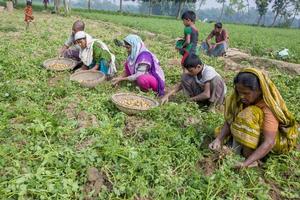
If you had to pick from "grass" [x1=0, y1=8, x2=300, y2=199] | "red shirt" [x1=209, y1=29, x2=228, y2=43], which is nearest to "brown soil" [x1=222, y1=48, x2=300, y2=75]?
"red shirt" [x1=209, y1=29, x2=228, y2=43]

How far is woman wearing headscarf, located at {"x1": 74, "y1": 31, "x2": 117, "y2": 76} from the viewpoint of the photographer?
6219 mm

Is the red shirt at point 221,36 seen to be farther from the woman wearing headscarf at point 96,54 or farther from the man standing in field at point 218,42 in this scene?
the woman wearing headscarf at point 96,54

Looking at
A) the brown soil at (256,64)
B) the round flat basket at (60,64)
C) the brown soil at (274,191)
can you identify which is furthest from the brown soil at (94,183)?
the brown soil at (256,64)

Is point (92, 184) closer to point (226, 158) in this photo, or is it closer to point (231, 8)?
point (226, 158)

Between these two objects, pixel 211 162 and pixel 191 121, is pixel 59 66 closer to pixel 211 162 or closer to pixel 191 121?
pixel 191 121

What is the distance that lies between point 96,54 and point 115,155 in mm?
3325

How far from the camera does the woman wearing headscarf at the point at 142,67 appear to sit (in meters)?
5.46

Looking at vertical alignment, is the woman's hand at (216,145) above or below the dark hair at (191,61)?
below

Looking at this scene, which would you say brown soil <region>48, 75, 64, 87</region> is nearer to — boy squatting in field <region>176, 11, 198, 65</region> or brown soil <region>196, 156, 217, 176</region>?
boy squatting in field <region>176, 11, 198, 65</region>

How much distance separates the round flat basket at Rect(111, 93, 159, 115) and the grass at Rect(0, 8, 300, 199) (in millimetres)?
110

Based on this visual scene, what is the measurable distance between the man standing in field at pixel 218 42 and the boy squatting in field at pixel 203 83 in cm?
532

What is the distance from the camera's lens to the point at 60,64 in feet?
22.0

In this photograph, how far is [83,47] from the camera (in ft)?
20.8

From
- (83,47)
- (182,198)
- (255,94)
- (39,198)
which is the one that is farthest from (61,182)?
(83,47)
